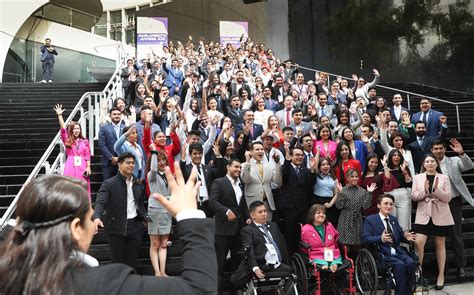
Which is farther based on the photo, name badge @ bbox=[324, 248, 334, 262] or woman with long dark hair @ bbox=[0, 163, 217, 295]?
name badge @ bbox=[324, 248, 334, 262]

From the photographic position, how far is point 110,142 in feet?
23.4

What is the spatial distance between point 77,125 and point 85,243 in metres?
5.90

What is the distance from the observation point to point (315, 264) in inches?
212

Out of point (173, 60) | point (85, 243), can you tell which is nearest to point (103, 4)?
point (173, 60)

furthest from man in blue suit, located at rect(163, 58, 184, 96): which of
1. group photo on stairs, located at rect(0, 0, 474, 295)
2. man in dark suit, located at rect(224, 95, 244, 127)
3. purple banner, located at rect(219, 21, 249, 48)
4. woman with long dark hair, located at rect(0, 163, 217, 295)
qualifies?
woman with long dark hair, located at rect(0, 163, 217, 295)

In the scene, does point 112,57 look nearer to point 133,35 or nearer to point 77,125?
point 133,35

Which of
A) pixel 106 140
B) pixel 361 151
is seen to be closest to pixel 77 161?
pixel 106 140

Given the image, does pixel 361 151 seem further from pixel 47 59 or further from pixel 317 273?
pixel 47 59

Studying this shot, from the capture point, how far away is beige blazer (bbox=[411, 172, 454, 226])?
5938 millimetres

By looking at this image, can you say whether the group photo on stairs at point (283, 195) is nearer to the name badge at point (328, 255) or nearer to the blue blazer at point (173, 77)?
the name badge at point (328, 255)

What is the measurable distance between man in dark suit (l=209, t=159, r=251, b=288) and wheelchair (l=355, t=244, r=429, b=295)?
1.46m

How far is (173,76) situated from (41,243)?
37.2 ft

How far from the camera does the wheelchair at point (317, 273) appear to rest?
17.3 feet

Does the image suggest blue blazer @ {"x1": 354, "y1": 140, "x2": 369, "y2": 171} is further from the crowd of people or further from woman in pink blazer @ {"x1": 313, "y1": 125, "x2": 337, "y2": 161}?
woman in pink blazer @ {"x1": 313, "y1": 125, "x2": 337, "y2": 161}
